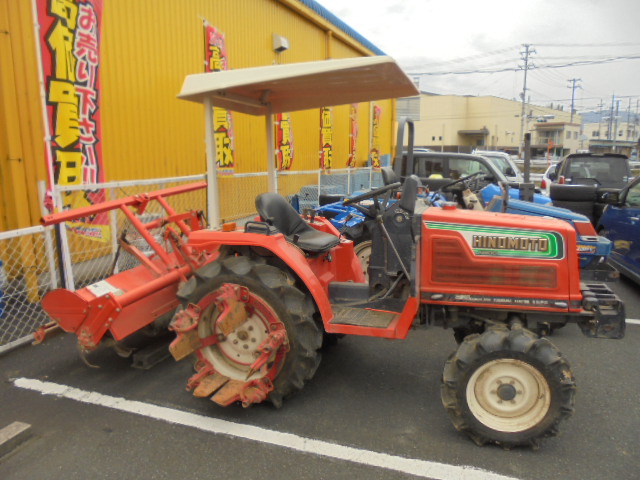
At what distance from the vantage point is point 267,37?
9.85m

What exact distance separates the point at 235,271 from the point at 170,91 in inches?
203

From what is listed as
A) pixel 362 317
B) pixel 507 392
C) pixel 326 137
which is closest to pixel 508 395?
pixel 507 392

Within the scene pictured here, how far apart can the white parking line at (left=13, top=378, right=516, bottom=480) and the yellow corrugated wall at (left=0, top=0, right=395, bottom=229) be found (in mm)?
2674

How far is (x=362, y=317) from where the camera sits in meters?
3.08

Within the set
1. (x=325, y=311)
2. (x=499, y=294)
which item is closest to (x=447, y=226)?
(x=499, y=294)

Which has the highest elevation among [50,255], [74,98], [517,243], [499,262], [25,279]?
[74,98]

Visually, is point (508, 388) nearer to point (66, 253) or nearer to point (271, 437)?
point (271, 437)

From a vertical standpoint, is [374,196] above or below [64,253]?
above

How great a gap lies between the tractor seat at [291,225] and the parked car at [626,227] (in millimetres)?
3991

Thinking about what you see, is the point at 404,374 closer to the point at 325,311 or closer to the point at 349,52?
the point at 325,311

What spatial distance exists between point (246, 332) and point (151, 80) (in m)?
5.14

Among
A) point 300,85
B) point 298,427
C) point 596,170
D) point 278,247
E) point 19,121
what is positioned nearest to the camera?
point 298,427

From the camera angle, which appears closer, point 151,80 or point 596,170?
point 151,80

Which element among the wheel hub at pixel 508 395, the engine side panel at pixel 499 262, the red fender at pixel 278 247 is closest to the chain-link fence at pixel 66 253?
the red fender at pixel 278 247
